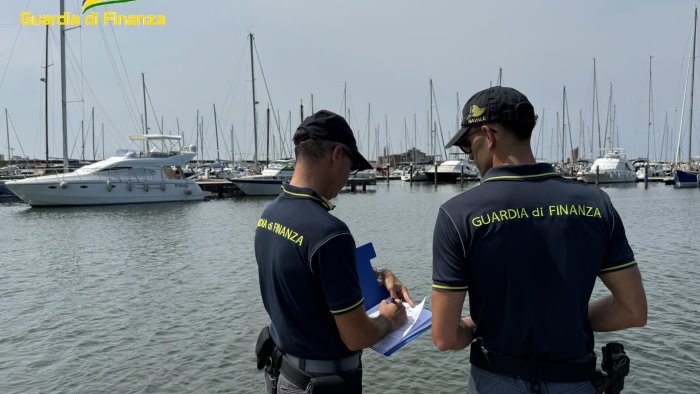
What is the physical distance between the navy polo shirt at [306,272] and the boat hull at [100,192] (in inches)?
1456

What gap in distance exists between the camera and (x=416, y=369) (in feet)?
22.2

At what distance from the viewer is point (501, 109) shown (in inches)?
82.1

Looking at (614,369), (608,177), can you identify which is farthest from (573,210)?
(608,177)

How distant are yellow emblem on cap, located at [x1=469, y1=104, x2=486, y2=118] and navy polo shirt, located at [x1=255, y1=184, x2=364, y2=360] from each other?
73 centimetres

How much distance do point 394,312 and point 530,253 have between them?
85 cm

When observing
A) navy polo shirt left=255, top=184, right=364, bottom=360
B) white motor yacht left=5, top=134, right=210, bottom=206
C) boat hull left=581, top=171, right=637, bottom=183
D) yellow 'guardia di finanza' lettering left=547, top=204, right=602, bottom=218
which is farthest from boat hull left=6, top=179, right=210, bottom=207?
boat hull left=581, top=171, right=637, bottom=183

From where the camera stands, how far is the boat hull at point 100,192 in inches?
1324

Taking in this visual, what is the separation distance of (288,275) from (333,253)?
0.95 feet

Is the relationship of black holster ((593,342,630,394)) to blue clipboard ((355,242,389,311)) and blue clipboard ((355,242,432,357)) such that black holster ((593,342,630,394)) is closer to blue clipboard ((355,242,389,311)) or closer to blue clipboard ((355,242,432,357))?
blue clipboard ((355,242,432,357))

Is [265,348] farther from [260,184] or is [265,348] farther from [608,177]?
[608,177]

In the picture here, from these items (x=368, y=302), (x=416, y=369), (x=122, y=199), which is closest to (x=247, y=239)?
(x=416, y=369)

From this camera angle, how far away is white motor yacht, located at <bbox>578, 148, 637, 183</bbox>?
63.0 m

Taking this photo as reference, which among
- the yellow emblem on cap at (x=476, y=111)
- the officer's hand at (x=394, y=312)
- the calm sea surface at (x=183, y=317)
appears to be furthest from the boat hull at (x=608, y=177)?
the yellow emblem on cap at (x=476, y=111)

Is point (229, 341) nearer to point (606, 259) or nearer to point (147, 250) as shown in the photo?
point (606, 259)
